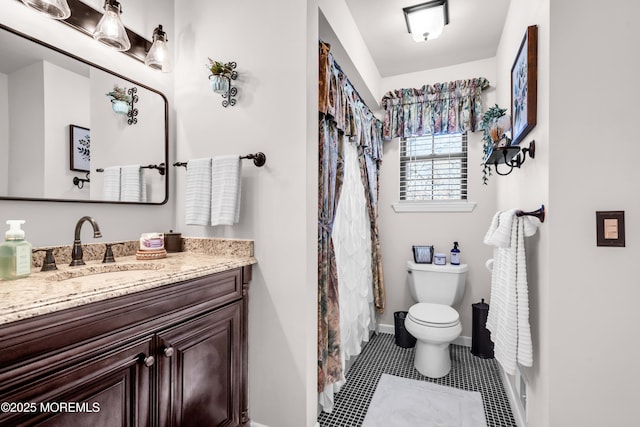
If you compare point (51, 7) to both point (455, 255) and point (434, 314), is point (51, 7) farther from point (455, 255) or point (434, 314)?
point (455, 255)

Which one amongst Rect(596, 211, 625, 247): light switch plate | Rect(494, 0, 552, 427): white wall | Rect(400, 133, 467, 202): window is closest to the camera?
Rect(596, 211, 625, 247): light switch plate

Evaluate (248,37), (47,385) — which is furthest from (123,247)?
(248,37)

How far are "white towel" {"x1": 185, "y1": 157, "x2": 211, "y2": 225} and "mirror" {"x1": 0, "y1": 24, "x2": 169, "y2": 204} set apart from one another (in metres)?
0.30

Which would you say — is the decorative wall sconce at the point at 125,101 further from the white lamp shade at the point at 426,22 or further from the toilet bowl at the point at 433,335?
the toilet bowl at the point at 433,335

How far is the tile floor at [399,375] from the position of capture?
6.16 feet

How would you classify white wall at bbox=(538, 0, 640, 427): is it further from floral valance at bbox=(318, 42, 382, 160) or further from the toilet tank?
the toilet tank

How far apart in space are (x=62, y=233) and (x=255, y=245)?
35.4 inches

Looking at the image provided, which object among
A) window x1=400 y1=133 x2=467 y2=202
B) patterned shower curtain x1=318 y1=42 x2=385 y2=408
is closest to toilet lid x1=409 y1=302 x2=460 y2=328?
patterned shower curtain x1=318 y1=42 x2=385 y2=408

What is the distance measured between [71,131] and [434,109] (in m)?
2.84

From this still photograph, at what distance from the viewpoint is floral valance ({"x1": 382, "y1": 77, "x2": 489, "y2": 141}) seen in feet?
9.27

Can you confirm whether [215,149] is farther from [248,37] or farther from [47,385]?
[47,385]

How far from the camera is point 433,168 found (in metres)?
3.09

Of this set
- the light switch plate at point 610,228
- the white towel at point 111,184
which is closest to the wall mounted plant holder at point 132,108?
the white towel at point 111,184

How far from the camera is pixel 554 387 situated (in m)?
1.25
